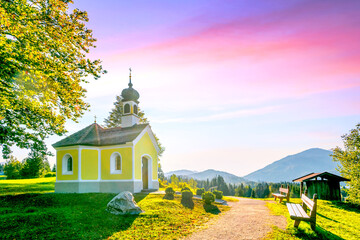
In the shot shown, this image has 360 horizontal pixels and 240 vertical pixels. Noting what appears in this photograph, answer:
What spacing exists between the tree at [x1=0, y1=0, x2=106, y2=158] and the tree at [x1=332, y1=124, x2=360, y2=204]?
60.6ft

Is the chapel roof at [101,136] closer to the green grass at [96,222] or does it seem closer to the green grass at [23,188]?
the green grass at [23,188]

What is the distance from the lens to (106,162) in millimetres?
19578

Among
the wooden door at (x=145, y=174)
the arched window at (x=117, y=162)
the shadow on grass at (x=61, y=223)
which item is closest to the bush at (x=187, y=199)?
the shadow on grass at (x=61, y=223)

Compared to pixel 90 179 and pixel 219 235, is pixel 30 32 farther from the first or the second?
pixel 90 179

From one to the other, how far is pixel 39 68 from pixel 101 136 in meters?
12.3

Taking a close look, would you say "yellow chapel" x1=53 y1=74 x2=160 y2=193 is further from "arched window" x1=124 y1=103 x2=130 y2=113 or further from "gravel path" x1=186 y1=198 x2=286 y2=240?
"gravel path" x1=186 y1=198 x2=286 y2=240

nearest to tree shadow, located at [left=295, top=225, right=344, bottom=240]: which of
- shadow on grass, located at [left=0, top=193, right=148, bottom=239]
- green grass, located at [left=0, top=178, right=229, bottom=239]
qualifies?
green grass, located at [left=0, top=178, right=229, bottom=239]

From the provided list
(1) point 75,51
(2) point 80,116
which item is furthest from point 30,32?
(2) point 80,116

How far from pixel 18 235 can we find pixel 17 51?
6985 millimetres

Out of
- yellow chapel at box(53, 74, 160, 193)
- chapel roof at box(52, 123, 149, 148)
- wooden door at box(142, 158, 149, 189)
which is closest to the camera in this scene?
yellow chapel at box(53, 74, 160, 193)

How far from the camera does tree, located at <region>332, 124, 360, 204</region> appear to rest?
16.1 meters

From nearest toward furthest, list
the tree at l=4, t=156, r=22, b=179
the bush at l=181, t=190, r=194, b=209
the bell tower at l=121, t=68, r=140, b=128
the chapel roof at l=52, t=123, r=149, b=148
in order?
1. the bush at l=181, t=190, r=194, b=209
2. the chapel roof at l=52, t=123, r=149, b=148
3. the bell tower at l=121, t=68, r=140, b=128
4. the tree at l=4, t=156, r=22, b=179

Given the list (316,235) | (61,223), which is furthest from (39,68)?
(316,235)

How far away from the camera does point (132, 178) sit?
18.3 metres
